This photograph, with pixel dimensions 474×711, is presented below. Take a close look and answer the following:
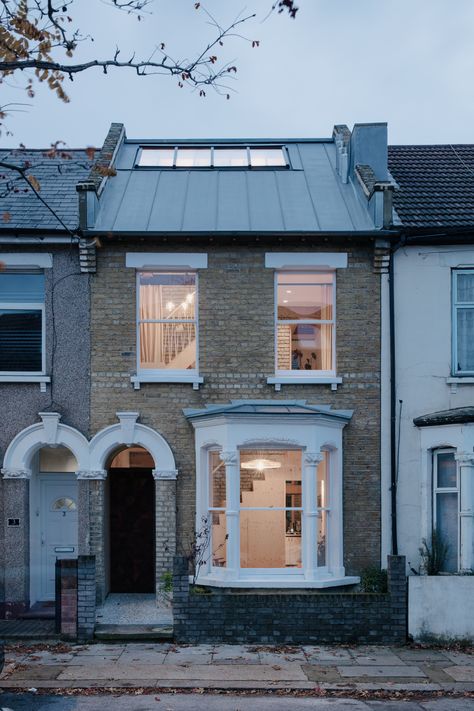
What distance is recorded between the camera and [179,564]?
11.8 metres

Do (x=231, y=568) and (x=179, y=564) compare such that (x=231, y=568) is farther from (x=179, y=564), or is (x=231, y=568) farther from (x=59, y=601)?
(x=59, y=601)

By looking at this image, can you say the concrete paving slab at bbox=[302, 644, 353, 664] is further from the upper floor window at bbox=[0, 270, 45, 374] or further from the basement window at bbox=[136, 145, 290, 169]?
the basement window at bbox=[136, 145, 290, 169]

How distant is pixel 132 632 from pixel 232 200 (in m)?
7.59

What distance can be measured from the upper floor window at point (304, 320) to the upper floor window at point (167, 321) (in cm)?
149

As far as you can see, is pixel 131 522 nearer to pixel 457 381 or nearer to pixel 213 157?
pixel 457 381

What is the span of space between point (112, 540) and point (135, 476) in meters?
1.23

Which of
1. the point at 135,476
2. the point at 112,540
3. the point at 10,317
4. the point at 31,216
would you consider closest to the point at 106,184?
the point at 31,216

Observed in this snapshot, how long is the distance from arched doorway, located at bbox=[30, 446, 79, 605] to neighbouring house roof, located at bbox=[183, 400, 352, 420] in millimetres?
2847

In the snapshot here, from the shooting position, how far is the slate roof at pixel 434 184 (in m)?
13.8

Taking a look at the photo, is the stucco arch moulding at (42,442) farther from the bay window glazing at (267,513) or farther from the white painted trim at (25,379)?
the bay window glazing at (267,513)

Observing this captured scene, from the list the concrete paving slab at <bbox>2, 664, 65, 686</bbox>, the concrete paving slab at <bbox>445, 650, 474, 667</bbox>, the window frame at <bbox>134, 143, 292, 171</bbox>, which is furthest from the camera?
the window frame at <bbox>134, 143, 292, 171</bbox>

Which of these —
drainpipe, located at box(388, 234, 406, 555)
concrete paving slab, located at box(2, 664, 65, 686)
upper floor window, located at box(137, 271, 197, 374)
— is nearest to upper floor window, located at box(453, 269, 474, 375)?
drainpipe, located at box(388, 234, 406, 555)

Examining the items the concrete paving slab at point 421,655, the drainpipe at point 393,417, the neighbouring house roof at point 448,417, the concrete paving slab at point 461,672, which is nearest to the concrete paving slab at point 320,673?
the concrete paving slab at point 421,655

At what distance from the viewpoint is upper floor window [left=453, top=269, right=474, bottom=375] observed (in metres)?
13.6
